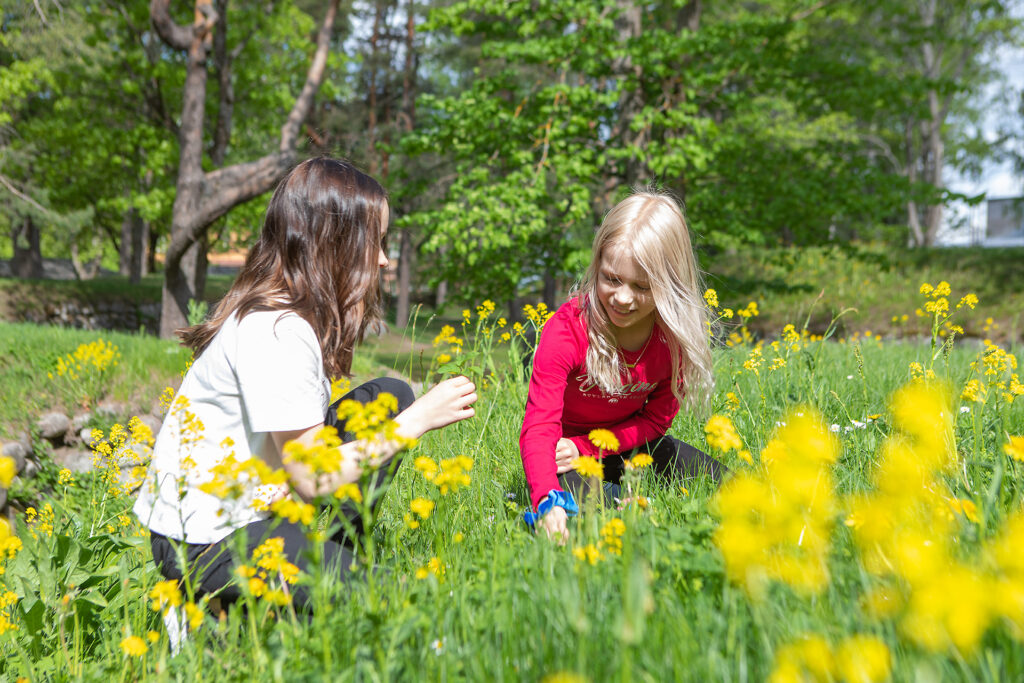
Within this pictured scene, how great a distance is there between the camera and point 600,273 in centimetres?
254

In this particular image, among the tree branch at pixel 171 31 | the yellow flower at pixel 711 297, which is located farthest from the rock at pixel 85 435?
the tree branch at pixel 171 31

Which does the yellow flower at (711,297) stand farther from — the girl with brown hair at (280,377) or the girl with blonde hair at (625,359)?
the girl with brown hair at (280,377)

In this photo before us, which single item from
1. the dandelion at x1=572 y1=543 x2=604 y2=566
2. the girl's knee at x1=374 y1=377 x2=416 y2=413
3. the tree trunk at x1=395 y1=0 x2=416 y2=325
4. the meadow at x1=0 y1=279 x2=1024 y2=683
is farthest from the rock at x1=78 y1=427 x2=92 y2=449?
the tree trunk at x1=395 y1=0 x2=416 y2=325

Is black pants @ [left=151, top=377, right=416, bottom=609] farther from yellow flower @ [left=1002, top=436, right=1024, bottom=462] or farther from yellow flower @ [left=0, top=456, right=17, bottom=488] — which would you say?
yellow flower @ [left=1002, top=436, right=1024, bottom=462]

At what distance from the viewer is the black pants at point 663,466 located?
242 cm

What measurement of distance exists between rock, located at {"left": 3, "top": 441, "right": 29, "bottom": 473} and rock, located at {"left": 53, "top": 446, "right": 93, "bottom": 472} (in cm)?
28

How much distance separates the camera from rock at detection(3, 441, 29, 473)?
14.7 ft

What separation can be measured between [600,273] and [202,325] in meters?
1.43

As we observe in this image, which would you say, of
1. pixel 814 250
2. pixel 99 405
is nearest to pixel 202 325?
pixel 99 405

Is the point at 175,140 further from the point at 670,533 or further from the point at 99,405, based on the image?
the point at 670,533

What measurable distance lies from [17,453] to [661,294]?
15.4ft

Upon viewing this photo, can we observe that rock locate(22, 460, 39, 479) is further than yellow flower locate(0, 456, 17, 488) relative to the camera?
Yes

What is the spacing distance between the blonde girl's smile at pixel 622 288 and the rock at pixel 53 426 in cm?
465

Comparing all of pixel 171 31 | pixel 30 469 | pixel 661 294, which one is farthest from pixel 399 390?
pixel 171 31
